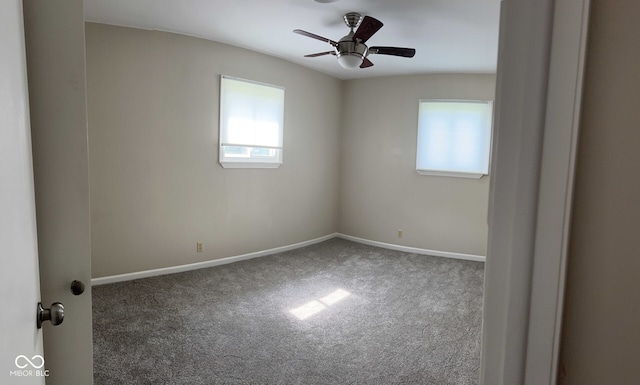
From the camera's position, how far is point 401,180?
15.9 ft

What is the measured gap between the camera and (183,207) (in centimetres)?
355

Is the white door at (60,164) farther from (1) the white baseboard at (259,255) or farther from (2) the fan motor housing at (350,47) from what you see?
(1) the white baseboard at (259,255)

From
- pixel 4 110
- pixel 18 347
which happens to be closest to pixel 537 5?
pixel 4 110

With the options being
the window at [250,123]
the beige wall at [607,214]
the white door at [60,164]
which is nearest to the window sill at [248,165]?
the window at [250,123]

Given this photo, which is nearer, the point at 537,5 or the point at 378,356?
the point at 537,5

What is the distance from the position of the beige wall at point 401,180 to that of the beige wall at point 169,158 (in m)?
1.12

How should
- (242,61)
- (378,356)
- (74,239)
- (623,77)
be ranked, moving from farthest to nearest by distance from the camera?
(242,61) → (378,356) → (74,239) → (623,77)

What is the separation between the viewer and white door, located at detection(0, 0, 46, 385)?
1.48 feet

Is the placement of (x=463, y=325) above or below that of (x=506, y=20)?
below

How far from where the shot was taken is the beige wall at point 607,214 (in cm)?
43

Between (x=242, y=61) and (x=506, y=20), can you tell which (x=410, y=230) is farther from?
(x=506, y=20)

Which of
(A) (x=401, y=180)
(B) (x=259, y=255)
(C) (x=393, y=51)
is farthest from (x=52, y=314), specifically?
(A) (x=401, y=180)

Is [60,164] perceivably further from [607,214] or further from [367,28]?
[367,28]

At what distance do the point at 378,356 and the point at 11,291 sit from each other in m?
2.13
